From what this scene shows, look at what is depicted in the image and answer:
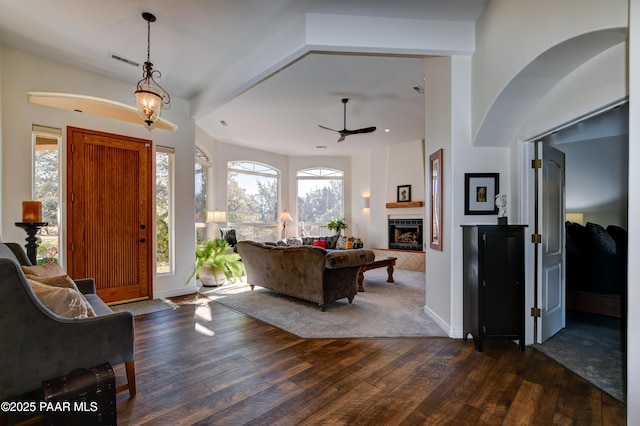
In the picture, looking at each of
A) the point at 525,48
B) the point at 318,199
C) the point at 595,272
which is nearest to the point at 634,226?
the point at 525,48

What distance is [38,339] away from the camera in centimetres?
164

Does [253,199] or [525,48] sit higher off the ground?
[525,48]

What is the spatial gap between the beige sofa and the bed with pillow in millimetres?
2525

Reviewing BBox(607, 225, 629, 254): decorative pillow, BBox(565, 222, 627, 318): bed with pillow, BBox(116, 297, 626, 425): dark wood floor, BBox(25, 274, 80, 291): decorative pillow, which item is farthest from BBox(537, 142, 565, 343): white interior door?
BBox(25, 274, 80, 291): decorative pillow

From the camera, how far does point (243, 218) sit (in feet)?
27.2

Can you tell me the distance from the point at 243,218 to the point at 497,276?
663 cm

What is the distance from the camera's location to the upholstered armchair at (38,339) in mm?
1538

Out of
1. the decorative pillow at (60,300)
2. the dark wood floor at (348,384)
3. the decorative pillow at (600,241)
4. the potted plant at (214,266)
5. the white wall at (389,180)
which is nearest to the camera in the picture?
the decorative pillow at (60,300)

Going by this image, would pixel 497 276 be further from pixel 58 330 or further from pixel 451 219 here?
pixel 58 330

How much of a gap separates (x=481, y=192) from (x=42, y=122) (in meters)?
5.11

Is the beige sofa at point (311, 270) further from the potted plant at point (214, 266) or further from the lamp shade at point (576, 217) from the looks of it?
the lamp shade at point (576, 217)

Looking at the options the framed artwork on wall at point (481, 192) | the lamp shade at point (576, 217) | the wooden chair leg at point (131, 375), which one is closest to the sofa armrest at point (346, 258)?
the framed artwork on wall at point (481, 192)

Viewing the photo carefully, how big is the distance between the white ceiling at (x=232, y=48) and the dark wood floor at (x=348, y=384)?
297 centimetres

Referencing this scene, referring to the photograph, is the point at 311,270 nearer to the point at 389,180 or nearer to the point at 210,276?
the point at 210,276
